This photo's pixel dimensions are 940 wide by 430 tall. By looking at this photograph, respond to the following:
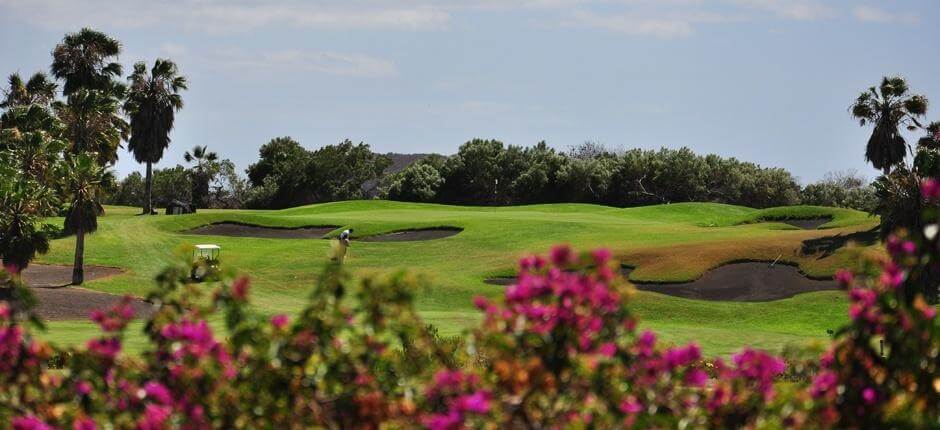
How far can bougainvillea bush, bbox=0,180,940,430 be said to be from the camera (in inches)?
287

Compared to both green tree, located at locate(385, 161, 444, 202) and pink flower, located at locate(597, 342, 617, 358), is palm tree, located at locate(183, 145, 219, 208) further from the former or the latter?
pink flower, located at locate(597, 342, 617, 358)

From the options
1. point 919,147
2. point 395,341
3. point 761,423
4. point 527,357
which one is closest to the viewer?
point 527,357

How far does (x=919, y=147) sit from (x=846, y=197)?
55506mm

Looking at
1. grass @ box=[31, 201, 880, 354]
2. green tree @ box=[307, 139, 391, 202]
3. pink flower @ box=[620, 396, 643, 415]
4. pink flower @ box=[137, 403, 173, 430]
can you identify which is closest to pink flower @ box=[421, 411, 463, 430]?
pink flower @ box=[620, 396, 643, 415]

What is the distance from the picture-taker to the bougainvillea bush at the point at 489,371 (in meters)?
7.29

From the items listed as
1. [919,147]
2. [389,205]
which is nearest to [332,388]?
[919,147]

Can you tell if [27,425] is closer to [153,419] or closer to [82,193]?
[153,419]

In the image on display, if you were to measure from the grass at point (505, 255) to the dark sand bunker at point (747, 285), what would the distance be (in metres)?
0.59

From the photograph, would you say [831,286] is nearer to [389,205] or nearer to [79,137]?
[79,137]

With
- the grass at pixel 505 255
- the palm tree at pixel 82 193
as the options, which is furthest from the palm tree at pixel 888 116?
the palm tree at pixel 82 193

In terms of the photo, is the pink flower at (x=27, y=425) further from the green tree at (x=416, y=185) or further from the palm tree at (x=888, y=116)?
the green tree at (x=416, y=185)

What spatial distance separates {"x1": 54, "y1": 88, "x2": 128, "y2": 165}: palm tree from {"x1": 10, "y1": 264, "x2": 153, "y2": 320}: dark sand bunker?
1204 centimetres

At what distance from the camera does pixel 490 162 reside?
108 m

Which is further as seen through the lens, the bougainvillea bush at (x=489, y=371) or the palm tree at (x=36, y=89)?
the palm tree at (x=36, y=89)
